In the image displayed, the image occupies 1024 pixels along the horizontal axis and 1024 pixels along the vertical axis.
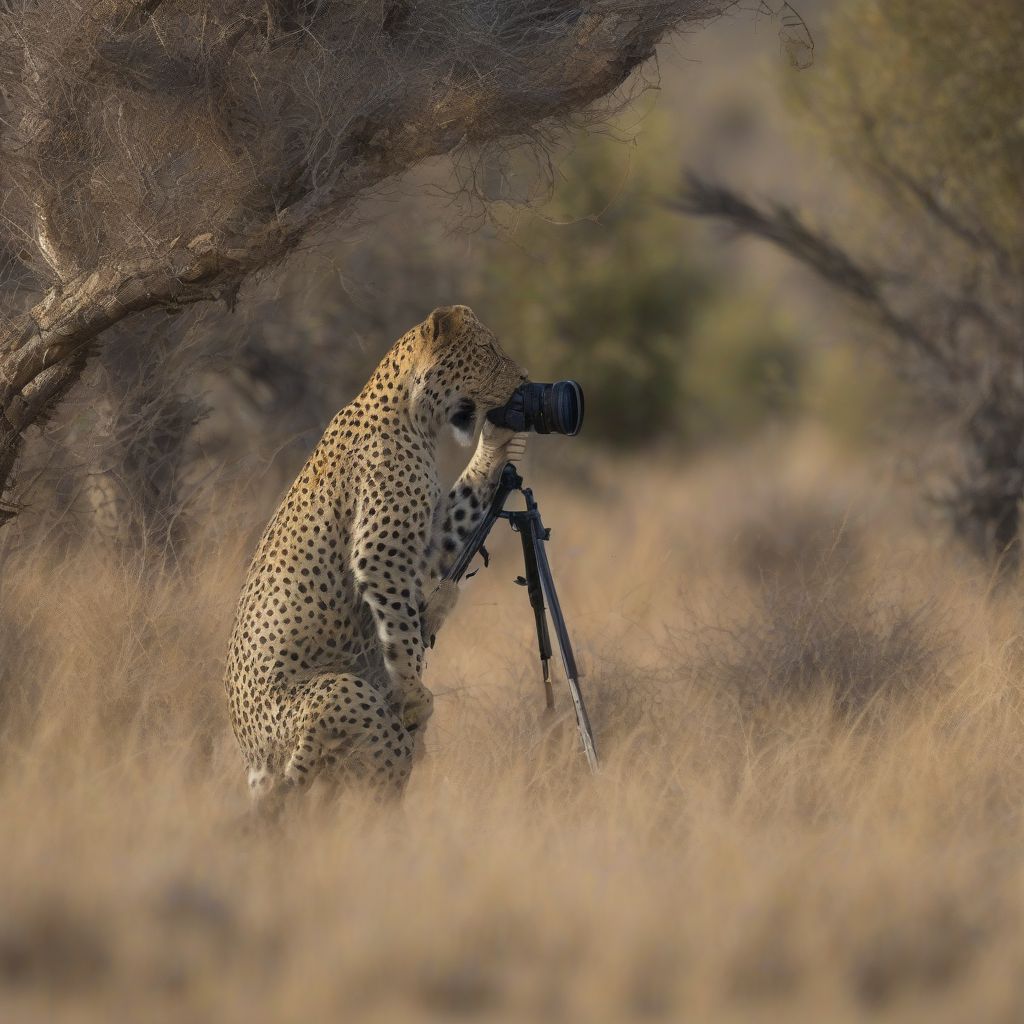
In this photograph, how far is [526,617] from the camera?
8523mm

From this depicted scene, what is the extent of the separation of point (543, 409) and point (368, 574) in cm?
81

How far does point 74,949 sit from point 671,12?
371 centimetres

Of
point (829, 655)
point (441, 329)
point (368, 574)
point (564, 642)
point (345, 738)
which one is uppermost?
point (441, 329)

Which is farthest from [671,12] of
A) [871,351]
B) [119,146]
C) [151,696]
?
[871,351]

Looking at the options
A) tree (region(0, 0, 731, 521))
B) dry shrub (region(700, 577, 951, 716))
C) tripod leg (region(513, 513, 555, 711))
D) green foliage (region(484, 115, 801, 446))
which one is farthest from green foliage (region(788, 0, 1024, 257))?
tripod leg (region(513, 513, 555, 711))

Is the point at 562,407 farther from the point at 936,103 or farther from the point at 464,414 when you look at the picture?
the point at 936,103

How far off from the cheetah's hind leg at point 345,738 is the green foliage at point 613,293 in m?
9.59

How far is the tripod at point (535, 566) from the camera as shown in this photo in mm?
5391

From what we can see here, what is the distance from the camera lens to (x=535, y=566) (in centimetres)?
573

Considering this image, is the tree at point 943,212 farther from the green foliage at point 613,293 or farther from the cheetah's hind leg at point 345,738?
the cheetah's hind leg at point 345,738

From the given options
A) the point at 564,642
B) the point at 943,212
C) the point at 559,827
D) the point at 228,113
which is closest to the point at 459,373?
the point at 564,642

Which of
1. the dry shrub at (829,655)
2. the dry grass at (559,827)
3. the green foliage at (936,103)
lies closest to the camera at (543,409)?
the dry grass at (559,827)

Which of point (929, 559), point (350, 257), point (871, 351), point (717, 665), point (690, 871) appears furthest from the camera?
point (871, 351)

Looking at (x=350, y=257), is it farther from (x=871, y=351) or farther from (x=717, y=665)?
(x=717, y=665)
